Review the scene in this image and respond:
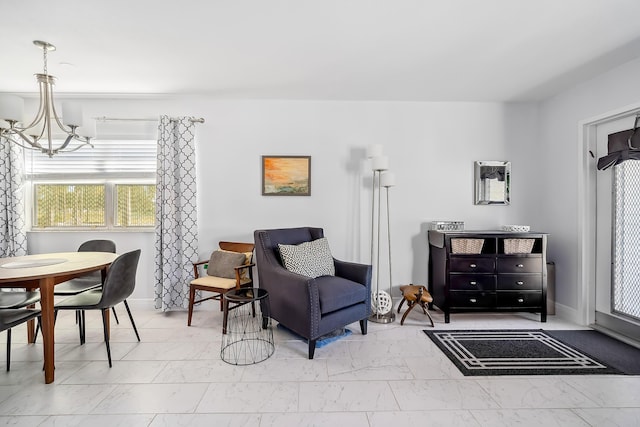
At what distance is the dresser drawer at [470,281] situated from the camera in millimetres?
3027

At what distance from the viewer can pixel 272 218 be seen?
11.5ft

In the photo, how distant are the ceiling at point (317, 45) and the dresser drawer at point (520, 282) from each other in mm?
1991

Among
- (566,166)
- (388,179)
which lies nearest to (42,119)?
(388,179)

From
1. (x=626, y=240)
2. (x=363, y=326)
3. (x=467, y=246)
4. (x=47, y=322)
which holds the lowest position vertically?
(x=363, y=326)

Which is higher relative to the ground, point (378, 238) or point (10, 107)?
point (10, 107)

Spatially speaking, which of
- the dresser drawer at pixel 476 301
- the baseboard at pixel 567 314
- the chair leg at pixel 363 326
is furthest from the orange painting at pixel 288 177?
the baseboard at pixel 567 314

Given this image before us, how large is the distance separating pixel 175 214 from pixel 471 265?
3.27 m

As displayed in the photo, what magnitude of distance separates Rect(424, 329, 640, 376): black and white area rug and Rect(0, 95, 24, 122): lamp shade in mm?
3552

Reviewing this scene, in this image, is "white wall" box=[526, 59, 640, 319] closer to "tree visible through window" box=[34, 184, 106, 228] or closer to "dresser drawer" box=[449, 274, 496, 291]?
"dresser drawer" box=[449, 274, 496, 291]

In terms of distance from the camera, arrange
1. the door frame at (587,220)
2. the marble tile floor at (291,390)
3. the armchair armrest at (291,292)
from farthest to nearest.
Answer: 1. the door frame at (587,220)
2. the armchair armrest at (291,292)
3. the marble tile floor at (291,390)

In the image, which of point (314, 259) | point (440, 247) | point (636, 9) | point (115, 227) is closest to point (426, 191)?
point (440, 247)

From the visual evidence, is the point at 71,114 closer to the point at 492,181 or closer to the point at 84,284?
the point at 84,284

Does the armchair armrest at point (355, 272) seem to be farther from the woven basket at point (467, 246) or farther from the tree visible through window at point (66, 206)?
the tree visible through window at point (66, 206)

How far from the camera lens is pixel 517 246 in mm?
3049
